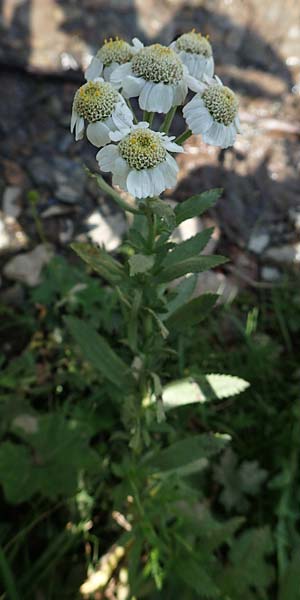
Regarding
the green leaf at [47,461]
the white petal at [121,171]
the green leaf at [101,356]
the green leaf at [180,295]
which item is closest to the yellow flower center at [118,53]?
the white petal at [121,171]

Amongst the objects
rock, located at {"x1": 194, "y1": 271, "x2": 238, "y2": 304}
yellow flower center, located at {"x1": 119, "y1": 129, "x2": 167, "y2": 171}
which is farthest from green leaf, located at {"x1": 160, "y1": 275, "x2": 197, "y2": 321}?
rock, located at {"x1": 194, "y1": 271, "x2": 238, "y2": 304}

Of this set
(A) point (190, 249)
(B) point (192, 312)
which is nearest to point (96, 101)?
(A) point (190, 249)

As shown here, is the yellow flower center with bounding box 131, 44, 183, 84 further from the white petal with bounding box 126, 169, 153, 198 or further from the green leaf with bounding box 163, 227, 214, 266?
the green leaf with bounding box 163, 227, 214, 266

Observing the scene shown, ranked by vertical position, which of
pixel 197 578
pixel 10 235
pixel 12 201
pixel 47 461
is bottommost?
pixel 197 578

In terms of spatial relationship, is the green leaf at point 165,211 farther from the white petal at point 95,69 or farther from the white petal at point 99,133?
the white petal at point 95,69

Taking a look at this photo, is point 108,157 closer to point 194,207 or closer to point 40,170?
point 194,207

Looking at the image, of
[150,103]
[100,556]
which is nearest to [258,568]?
[100,556]

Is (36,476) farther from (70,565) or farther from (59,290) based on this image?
(59,290)
